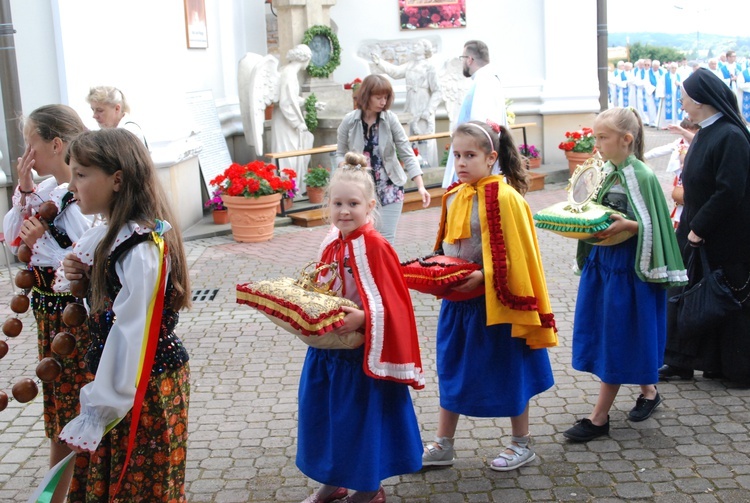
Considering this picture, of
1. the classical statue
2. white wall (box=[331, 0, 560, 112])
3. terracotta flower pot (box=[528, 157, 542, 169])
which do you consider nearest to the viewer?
the classical statue

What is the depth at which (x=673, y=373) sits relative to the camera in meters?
5.36

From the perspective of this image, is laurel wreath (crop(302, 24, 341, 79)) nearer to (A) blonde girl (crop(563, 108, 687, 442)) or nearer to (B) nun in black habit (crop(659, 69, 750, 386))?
(B) nun in black habit (crop(659, 69, 750, 386))

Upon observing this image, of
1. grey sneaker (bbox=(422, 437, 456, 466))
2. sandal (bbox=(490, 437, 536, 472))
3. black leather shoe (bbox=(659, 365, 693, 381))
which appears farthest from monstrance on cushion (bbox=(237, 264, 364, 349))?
black leather shoe (bbox=(659, 365, 693, 381))

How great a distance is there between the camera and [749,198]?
4.95 m

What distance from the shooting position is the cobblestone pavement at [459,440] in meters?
3.96

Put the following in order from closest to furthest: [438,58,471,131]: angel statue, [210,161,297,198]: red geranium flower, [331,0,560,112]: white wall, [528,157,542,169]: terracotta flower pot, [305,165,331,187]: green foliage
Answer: [210,161,297,198]: red geranium flower, [305,165,331,187]: green foliage, [528,157,542,169]: terracotta flower pot, [438,58,471,131]: angel statue, [331,0,560,112]: white wall

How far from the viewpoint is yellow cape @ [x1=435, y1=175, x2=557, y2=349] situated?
3.80 meters

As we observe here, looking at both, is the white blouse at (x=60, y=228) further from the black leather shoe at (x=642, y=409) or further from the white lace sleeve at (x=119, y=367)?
the black leather shoe at (x=642, y=409)

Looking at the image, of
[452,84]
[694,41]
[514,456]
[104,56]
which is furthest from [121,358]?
[694,41]

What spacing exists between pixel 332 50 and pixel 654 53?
23677 millimetres

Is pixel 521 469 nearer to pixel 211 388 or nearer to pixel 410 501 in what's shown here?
pixel 410 501

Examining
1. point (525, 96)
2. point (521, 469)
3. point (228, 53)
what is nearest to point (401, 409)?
point (521, 469)

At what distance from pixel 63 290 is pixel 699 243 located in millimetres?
3505

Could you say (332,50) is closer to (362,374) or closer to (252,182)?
(252,182)
